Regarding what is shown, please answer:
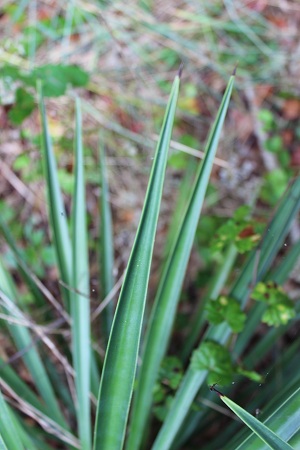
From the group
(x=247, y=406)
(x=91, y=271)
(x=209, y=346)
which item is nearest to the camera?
(x=209, y=346)

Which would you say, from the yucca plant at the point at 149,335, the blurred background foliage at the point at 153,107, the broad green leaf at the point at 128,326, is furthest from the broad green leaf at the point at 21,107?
the broad green leaf at the point at 128,326

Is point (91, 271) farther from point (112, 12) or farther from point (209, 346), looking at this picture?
point (112, 12)

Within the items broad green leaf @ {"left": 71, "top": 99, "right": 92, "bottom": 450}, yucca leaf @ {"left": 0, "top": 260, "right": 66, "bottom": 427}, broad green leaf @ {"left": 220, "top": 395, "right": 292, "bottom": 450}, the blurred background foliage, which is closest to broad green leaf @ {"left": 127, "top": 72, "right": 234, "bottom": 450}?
broad green leaf @ {"left": 71, "top": 99, "right": 92, "bottom": 450}

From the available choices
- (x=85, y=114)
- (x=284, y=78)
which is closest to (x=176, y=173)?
(x=85, y=114)

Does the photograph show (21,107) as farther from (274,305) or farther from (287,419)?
(287,419)

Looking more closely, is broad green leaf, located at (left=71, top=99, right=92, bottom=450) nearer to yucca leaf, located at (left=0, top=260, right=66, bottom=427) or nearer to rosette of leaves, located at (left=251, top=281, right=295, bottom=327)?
yucca leaf, located at (left=0, top=260, right=66, bottom=427)

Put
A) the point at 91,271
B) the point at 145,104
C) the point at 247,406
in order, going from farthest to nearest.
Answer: the point at 145,104
the point at 91,271
the point at 247,406

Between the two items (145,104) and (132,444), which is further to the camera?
(145,104)
